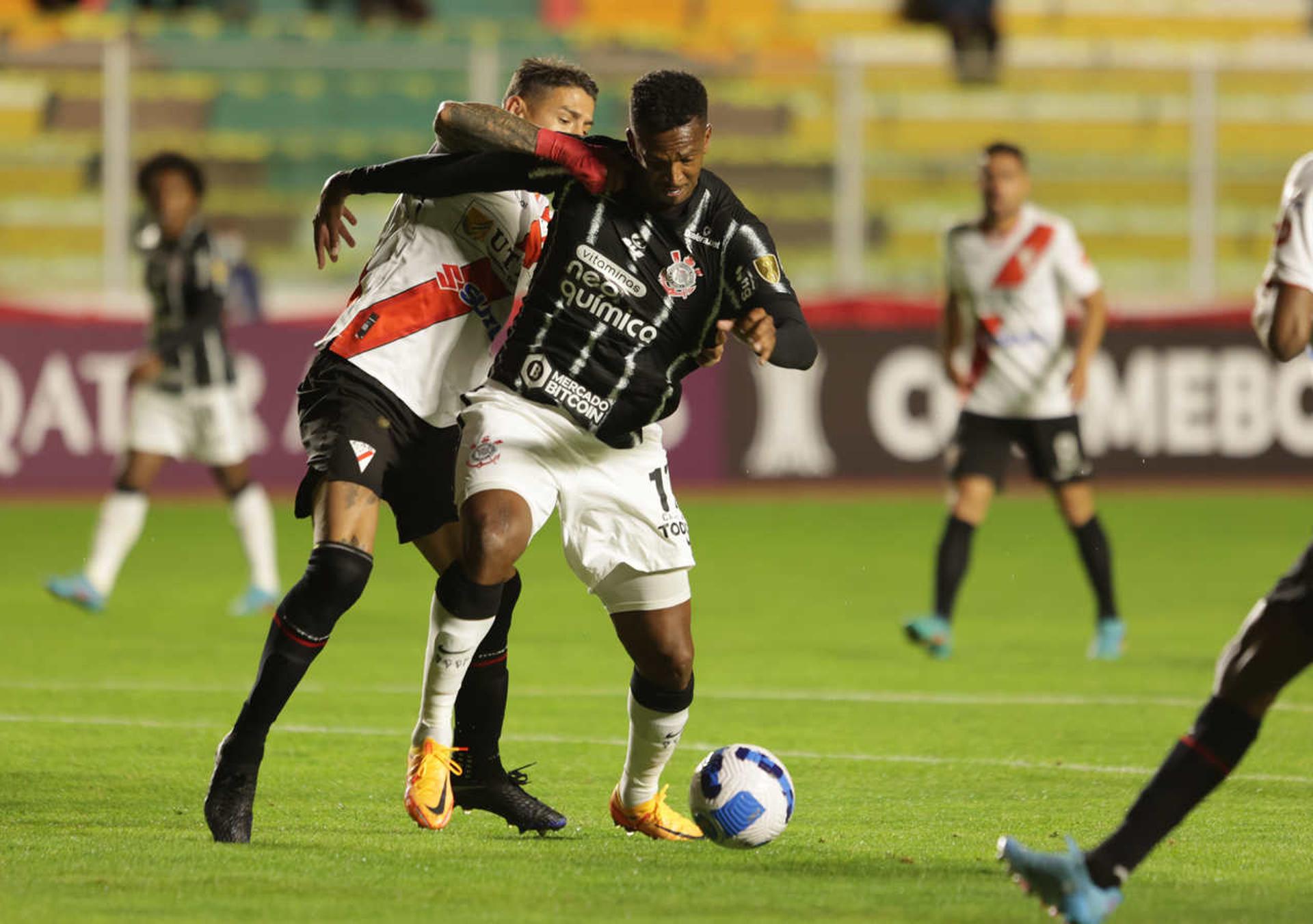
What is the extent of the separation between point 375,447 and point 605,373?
0.67m

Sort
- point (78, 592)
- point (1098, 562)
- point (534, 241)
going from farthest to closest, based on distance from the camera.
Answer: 1. point (78, 592)
2. point (1098, 562)
3. point (534, 241)

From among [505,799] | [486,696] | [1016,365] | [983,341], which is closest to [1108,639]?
[1016,365]

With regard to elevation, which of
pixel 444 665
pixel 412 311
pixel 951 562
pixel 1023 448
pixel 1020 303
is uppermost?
pixel 412 311

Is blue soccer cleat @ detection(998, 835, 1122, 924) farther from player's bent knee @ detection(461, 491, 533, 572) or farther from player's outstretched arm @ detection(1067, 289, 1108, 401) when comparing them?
player's outstretched arm @ detection(1067, 289, 1108, 401)

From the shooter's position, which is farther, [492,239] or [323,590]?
[492,239]

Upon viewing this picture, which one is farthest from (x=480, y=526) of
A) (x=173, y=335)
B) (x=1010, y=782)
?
(x=173, y=335)

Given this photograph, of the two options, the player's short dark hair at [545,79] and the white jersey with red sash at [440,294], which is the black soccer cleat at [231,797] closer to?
the white jersey with red sash at [440,294]

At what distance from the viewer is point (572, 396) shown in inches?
233

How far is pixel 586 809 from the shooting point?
653 cm

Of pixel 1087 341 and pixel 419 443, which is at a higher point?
pixel 419 443

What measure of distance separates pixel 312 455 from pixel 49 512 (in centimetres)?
1209

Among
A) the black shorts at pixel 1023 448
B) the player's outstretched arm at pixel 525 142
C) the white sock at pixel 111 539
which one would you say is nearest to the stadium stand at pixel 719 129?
the white sock at pixel 111 539

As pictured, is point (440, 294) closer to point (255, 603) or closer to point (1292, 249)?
point (1292, 249)

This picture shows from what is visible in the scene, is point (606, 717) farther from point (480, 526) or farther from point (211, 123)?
point (211, 123)
